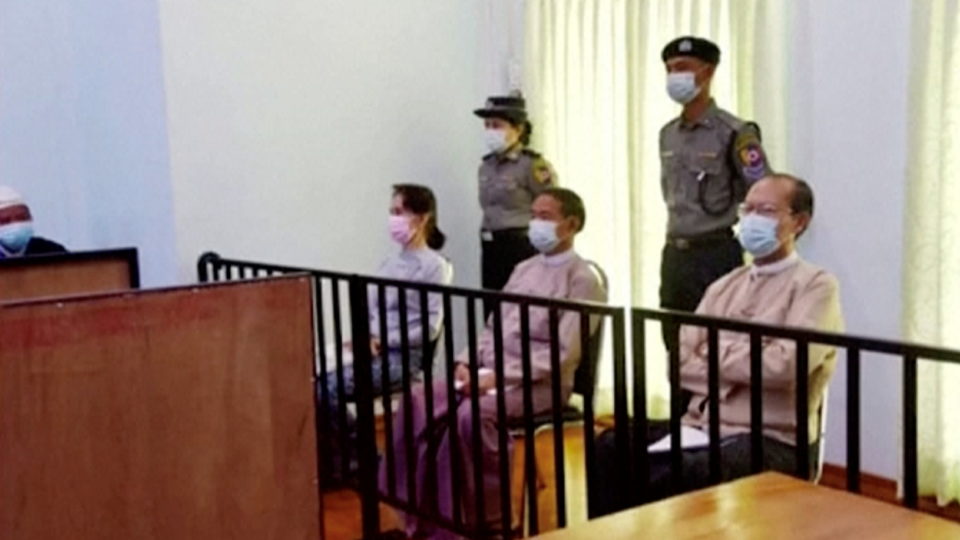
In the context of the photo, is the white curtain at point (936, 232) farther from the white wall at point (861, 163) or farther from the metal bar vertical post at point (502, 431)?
the metal bar vertical post at point (502, 431)

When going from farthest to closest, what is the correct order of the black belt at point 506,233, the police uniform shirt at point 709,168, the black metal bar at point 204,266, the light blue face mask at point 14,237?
the black belt at point 506,233 → the black metal bar at point 204,266 → the light blue face mask at point 14,237 → the police uniform shirt at point 709,168

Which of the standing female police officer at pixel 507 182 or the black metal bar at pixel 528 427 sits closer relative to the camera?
the black metal bar at pixel 528 427

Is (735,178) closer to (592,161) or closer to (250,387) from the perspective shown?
(592,161)

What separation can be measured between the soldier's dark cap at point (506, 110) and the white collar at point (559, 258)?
4.33ft

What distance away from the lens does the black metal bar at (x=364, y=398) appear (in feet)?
10.0

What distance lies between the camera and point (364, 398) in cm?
311

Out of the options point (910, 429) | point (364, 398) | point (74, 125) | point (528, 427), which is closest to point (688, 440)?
point (528, 427)

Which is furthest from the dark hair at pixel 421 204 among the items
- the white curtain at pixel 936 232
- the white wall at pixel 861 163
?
the white curtain at pixel 936 232

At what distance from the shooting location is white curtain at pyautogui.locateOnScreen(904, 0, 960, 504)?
3338mm

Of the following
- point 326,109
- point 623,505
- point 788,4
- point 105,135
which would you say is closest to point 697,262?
point 788,4

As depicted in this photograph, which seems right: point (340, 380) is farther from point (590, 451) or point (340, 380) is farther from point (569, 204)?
point (590, 451)

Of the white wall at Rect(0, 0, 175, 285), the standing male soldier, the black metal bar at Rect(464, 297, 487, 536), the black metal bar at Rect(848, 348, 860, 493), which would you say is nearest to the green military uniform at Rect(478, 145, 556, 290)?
the standing male soldier

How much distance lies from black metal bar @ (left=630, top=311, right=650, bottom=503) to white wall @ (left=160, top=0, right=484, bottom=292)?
2.59m

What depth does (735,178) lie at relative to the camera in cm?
364
